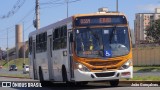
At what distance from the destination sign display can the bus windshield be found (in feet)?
1.08

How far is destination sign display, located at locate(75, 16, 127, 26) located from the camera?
1908cm

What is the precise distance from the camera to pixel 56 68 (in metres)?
21.7

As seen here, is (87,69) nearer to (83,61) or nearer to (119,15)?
(83,61)

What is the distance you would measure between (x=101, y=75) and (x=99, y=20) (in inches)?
102

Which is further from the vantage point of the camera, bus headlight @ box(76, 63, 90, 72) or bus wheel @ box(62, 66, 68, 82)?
bus wheel @ box(62, 66, 68, 82)

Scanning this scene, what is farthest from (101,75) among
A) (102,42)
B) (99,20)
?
(99,20)

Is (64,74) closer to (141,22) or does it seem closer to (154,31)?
(154,31)

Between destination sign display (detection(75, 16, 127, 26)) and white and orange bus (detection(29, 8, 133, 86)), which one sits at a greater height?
destination sign display (detection(75, 16, 127, 26))

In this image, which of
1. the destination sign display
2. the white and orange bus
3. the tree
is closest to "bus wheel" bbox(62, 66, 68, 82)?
the white and orange bus

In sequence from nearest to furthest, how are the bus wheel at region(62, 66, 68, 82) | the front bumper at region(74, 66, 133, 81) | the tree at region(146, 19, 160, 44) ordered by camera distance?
the front bumper at region(74, 66, 133, 81), the bus wheel at region(62, 66, 68, 82), the tree at region(146, 19, 160, 44)

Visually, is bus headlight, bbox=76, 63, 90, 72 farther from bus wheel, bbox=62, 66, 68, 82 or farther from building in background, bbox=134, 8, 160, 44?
building in background, bbox=134, 8, 160, 44

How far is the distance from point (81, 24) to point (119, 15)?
72.8 inches

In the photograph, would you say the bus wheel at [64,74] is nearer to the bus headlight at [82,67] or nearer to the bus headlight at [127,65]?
the bus headlight at [82,67]

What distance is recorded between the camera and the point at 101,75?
1848 centimetres
